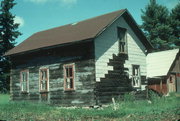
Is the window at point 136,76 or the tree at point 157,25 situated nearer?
the window at point 136,76

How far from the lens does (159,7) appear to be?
2352 inches

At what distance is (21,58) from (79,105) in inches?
313

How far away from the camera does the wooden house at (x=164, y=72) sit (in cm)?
3344

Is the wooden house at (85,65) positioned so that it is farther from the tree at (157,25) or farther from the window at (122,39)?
the tree at (157,25)

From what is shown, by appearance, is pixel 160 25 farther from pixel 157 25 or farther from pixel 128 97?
pixel 128 97

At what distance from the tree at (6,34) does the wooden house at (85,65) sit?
2325 centimetres

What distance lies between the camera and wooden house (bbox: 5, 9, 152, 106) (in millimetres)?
18812

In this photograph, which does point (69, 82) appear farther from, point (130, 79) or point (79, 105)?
point (130, 79)

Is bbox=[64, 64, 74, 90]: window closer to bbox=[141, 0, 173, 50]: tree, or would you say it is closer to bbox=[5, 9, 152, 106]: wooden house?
bbox=[5, 9, 152, 106]: wooden house

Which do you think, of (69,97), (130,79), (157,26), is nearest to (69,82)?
(69,97)

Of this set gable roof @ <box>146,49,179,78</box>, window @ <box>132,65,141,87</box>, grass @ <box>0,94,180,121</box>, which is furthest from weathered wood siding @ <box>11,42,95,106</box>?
gable roof @ <box>146,49,179,78</box>

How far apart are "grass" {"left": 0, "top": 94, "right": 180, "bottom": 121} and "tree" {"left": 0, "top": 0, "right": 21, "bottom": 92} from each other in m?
28.5

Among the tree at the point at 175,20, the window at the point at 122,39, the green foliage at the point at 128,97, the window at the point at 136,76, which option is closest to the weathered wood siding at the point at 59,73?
the green foliage at the point at 128,97

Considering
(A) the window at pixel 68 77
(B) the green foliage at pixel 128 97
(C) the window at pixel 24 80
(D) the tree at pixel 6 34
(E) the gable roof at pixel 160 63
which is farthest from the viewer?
(D) the tree at pixel 6 34
